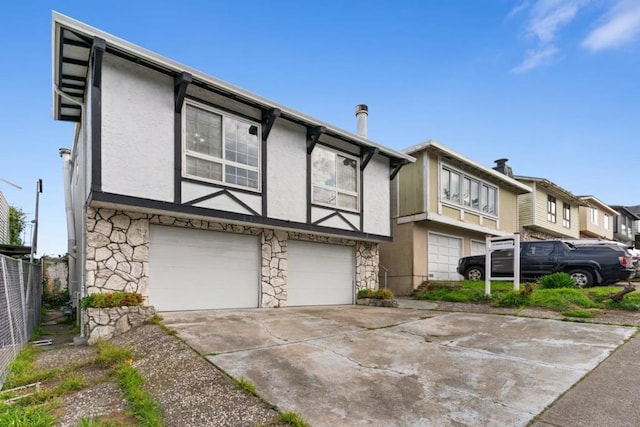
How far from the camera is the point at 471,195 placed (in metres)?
16.2

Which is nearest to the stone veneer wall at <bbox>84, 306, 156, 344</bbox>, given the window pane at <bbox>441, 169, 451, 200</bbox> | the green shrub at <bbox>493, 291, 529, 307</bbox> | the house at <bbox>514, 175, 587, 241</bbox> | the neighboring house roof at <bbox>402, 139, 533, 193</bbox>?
the green shrub at <bbox>493, 291, 529, 307</bbox>

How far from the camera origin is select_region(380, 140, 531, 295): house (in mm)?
14070

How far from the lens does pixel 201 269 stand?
28.1ft

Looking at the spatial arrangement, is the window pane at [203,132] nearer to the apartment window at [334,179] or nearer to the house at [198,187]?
the house at [198,187]

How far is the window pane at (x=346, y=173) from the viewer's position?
1130cm

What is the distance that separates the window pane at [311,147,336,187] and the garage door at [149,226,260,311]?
269 centimetres

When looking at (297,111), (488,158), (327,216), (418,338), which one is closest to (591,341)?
(418,338)

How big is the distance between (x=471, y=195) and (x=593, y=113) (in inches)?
251

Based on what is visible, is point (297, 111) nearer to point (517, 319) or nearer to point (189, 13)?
point (189, 13)

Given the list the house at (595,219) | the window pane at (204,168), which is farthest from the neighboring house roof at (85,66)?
the house at (595,219)

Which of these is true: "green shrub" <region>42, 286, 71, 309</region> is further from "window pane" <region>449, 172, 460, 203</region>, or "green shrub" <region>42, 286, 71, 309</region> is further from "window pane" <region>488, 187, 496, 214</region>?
"window pane" <region>488, 187, 496, 214</region>

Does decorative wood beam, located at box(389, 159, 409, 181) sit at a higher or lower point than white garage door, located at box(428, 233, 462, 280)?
higher

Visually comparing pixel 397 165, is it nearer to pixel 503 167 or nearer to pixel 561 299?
pixel 561 299

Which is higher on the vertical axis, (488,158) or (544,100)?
(544,100)
